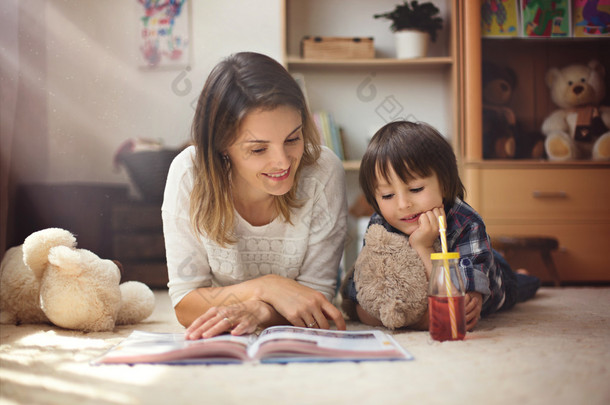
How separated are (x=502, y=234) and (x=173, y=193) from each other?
146 cm

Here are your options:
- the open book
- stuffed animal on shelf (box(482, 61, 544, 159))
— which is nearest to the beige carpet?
the open book

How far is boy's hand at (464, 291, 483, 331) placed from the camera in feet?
3.69

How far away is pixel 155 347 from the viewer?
0.92 m

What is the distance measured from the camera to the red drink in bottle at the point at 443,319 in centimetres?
101

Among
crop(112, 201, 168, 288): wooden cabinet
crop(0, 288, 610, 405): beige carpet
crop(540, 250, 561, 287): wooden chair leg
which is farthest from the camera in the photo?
crop(112, 201, 168, 288): wooden cabinet

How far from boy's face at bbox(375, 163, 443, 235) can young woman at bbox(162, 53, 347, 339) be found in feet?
0.48

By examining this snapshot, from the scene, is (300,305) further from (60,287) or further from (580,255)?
(580,255)

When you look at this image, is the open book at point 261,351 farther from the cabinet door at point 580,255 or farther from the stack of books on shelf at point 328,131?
the stack of books on shelf at point 328,131

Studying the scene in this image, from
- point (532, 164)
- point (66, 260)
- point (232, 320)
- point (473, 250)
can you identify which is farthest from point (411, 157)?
point (532, 164)

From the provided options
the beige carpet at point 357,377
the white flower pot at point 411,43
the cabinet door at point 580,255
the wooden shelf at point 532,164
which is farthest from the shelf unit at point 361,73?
the beige carpet at point 357,377

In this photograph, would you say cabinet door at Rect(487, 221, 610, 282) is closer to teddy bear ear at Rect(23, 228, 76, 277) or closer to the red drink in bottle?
the red drink in bottle

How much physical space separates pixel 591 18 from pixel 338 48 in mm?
1024

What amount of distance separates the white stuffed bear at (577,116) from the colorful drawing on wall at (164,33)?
1.61 metres

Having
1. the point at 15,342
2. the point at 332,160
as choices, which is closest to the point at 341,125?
the point at 332,160
